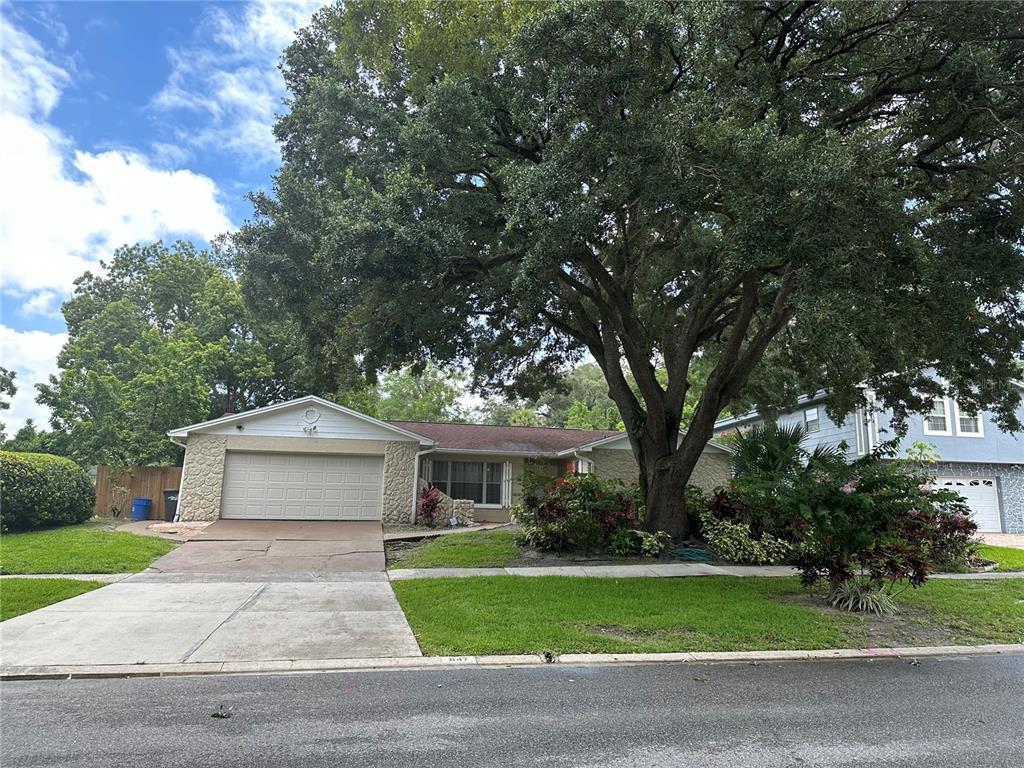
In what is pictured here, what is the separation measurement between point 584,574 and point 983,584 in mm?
6889

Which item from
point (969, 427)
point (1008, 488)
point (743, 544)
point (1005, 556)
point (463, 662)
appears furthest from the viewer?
point (1008, 488)

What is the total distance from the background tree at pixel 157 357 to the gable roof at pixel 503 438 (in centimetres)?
472

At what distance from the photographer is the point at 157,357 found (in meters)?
24.5

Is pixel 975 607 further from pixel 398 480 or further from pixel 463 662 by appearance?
pixel 398 480

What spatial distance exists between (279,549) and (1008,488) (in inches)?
930

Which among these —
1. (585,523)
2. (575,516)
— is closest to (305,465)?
(575,516)

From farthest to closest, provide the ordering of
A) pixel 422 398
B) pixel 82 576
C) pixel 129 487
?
pixel 422 398, pixel 129 487, pixel 82 576

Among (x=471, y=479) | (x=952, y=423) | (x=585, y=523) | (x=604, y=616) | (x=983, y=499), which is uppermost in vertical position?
(x=952, y=423)

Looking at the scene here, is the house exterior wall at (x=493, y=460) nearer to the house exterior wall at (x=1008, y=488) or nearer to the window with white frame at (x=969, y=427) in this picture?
the window with white frame at (x=969, y=427)

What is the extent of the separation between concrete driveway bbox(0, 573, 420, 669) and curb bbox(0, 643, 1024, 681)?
0.15 metres

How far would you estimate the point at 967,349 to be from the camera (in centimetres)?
899

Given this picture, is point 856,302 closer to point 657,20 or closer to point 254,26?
point 657,20

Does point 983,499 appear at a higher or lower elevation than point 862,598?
higher

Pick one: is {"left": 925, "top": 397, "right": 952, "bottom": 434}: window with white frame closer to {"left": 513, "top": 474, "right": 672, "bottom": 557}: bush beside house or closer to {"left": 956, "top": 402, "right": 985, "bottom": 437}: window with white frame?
{"left": 956, "top": 402, "right": 985, "bottom": 437}: window with white frame
